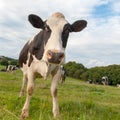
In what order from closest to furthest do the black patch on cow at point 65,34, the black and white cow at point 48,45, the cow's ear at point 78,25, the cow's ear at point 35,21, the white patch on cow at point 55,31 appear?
1. the white patch on cow at point 55,31
2. the black and white cow at point 48,45
3. the black patch on cow at point 65,34
4. the cow's ear at point 35,21
5. the cow's ear at point 78,25

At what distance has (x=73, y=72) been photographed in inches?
3113

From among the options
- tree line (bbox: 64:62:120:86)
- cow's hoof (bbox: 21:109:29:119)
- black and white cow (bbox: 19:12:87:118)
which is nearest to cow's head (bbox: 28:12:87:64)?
black and white cow (bbox: 19:12:87:118)

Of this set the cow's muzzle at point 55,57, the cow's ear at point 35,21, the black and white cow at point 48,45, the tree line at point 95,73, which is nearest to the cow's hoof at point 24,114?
the black and white cow at point 48,45

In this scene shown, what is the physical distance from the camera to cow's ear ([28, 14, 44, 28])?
896 centimetres

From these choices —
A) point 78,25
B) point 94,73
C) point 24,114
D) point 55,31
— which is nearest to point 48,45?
point 55,31

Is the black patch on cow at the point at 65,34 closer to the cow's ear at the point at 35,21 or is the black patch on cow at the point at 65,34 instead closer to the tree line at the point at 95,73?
the cow's ear at the point at 35,21

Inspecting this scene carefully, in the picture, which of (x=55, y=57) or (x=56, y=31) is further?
(x=56, y=31)

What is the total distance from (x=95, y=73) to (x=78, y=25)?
2804 inches

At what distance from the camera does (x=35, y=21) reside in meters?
9.04

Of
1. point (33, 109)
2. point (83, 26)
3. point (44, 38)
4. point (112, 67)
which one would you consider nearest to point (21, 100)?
point (33, 109)

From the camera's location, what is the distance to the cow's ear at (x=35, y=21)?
8961 mm

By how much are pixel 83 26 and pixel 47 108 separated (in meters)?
2.40

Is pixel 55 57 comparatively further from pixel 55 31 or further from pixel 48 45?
pixel 55 31

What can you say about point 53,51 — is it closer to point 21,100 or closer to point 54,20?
point 54,20
